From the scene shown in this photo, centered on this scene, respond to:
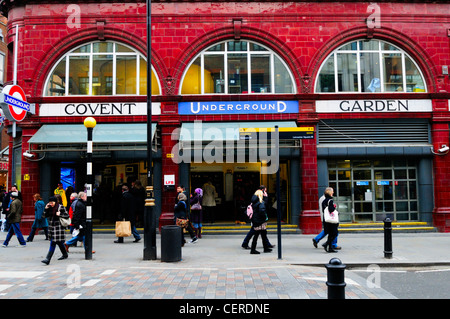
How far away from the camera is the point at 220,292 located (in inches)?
258

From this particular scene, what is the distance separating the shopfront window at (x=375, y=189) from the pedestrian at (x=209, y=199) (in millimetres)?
4756

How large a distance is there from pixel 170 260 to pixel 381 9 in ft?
41.7

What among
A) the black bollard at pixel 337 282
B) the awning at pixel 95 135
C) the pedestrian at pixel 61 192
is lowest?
the black bollard at pixel 337 282

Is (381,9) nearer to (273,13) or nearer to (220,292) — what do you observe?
(273,13)

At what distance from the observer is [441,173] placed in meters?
14.5

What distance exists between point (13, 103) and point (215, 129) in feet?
22.6

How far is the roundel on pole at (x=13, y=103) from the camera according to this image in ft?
38.9

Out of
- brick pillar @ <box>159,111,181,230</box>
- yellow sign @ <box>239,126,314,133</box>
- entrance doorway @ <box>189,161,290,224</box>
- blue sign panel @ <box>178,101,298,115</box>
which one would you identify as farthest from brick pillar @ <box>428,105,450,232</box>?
brick pillar @ <box>159,111,181,230</box>

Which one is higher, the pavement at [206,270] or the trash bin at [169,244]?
the trash bin at [169,244]

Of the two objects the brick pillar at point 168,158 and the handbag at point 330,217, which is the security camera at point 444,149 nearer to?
the handbag at point 330,217

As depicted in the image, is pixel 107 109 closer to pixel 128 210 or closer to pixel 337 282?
pixel 128 210

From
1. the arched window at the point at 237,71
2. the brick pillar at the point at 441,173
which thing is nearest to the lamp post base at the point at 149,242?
the arched window at the point at 237,71

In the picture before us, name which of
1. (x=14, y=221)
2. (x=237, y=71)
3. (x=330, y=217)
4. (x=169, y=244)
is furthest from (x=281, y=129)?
(x=14, y=221)

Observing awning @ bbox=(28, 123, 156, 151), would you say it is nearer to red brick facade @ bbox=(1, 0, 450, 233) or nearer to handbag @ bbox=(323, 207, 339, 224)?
red brick facade @ bbox=(1, 0, 450, 233)
